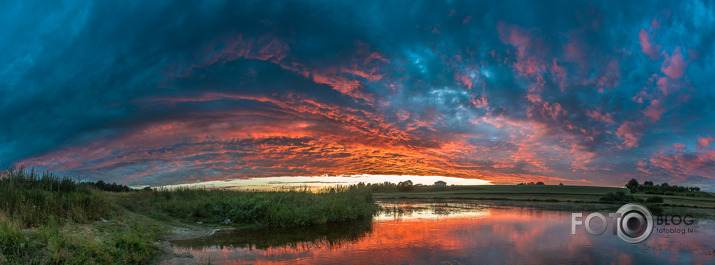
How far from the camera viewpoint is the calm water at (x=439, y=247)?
11.7 meters

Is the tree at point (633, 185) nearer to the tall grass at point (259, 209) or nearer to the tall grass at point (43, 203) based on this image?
the tall grass at point (259, 209)

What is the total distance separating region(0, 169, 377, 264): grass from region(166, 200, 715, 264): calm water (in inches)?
67.1

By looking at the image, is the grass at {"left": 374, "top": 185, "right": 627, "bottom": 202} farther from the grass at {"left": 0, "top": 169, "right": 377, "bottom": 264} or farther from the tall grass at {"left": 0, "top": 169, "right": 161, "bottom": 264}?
the tall grass at {"left": 0, "top": 169, "right": 161, "bottom": 264}

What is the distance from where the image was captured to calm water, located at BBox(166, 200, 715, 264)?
1166 cm

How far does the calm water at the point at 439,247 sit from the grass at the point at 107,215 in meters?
1.70

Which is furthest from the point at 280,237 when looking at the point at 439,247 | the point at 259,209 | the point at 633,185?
the point at 633,185

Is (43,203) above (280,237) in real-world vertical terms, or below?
above

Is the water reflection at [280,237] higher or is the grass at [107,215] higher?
the grass at [107,215]

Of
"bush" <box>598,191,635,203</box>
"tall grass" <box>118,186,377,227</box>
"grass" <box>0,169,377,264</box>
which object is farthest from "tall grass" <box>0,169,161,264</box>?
"bush" <box>598,191,635,203</box>

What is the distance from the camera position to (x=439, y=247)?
44.6ft

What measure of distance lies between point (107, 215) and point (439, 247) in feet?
47.2

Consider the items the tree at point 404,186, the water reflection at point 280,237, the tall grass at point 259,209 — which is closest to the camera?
the water reflection at point 280,237

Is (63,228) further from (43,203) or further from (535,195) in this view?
(535,195)

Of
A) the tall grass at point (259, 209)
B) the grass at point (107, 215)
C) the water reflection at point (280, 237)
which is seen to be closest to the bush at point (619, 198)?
the grass at point (107, 215)
